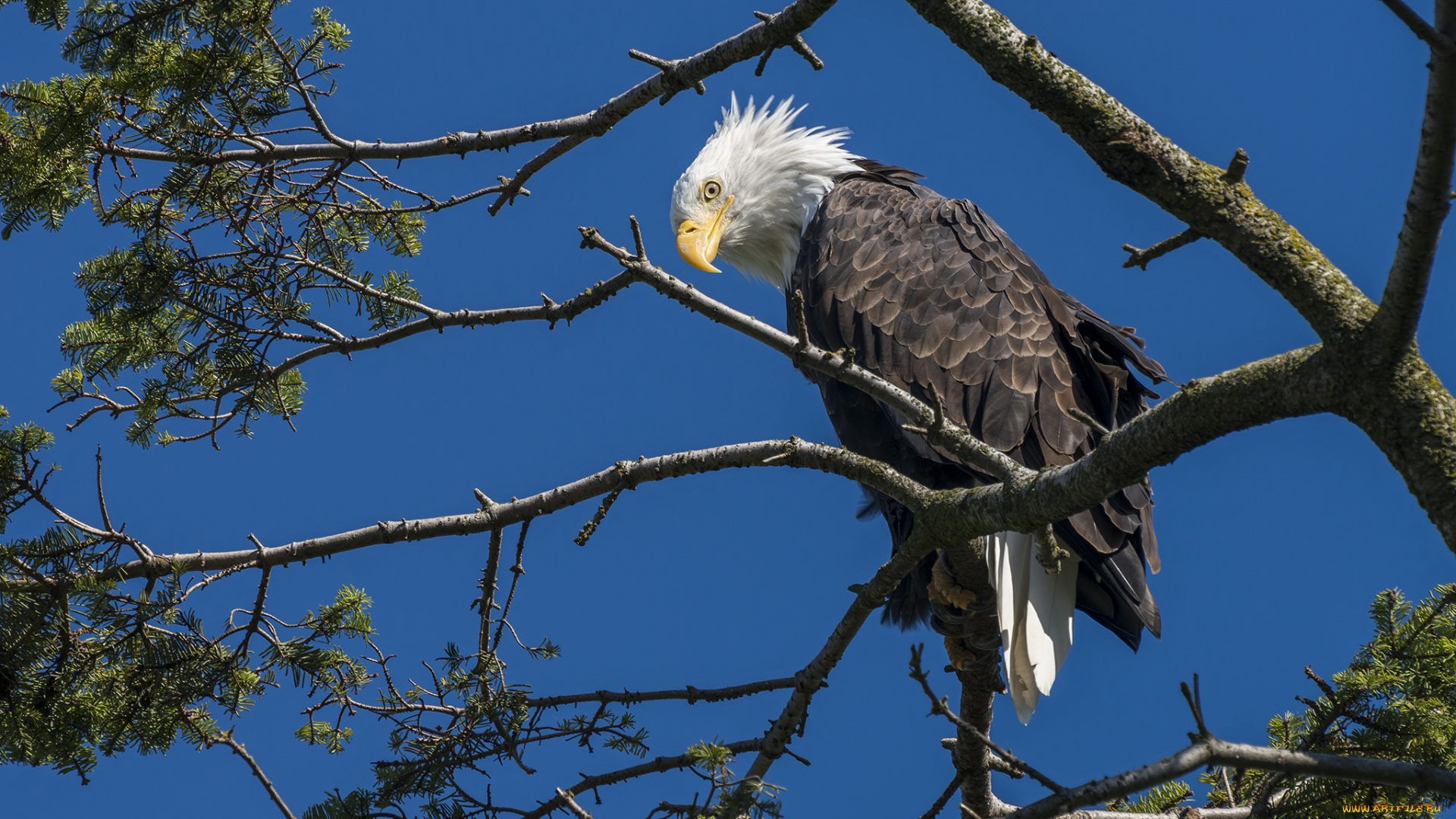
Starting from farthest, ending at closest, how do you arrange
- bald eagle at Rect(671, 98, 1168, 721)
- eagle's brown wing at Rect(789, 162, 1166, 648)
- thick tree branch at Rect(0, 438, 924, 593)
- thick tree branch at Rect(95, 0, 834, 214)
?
eagle's brown wing at Rect(789, 162, 1166, 648), bald eagle at Rect(671, 98, 1168, 721), thick tree branch at Rect(95, 0, 834, 214), thick tree branch at Rect(0, 438, 924, 593)

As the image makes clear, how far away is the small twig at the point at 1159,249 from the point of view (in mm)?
1811

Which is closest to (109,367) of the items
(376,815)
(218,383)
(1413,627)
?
(218,383)

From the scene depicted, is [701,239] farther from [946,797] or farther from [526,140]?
[946,797]

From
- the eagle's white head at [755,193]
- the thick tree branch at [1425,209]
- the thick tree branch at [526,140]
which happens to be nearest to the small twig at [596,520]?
the thick tree branch at [526,140]

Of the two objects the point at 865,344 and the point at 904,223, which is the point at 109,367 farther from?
the point at 904,223

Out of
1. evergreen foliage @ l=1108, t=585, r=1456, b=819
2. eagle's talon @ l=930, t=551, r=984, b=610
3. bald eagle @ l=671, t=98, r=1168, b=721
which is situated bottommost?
evergreen foliage @ l=1108, t=585, r=1456, b=819

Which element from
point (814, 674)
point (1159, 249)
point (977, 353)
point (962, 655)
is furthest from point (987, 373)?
point (1159, 249)

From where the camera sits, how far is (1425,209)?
130cm

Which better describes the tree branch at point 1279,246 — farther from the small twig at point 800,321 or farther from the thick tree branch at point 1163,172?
the small twig at point 800,321

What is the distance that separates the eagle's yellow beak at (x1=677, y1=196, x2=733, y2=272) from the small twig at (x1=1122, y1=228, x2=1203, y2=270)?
249 centimetres

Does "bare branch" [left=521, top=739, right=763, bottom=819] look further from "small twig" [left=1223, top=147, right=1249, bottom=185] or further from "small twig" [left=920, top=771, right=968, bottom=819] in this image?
"small twig" [left=1223, top=147, right=1249, bottom=185]

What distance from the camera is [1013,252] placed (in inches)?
155

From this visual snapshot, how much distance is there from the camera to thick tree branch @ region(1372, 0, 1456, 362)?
1218 mm

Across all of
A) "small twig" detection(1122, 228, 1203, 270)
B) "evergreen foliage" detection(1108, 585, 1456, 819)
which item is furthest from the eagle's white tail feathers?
"small twig" detection(1122, 228, 1203, 270)
